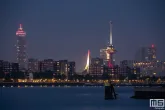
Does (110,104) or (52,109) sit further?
(110,104)

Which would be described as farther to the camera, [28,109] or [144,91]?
[144,91]

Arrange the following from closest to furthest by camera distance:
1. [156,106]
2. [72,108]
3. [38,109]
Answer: [156,106], [38,109], [72,108]

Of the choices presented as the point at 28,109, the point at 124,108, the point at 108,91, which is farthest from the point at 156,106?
the point at 108,91

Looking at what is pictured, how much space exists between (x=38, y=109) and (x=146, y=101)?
54.2 ft

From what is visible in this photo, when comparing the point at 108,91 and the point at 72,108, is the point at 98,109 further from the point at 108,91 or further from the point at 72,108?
the point at 108,91

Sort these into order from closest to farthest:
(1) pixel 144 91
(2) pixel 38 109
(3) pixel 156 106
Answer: (3) pixel 156 106
(2) pixel 38 109
(1) pixel 144 91

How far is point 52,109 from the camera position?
8081 cm

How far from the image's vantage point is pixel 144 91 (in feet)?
305

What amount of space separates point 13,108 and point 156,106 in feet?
78.6

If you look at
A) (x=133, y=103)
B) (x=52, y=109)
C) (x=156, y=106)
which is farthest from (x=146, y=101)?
(x=156, y=106)

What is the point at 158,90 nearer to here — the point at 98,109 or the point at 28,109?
the point at 98,109

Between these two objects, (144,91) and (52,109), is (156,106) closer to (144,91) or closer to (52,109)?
(52,109)

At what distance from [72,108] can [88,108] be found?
7.66ft

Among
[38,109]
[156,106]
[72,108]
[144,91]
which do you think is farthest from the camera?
[144,91]
